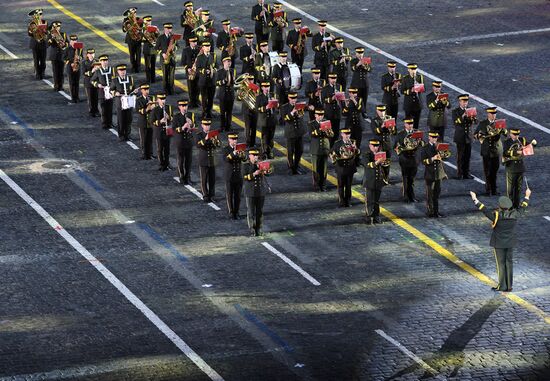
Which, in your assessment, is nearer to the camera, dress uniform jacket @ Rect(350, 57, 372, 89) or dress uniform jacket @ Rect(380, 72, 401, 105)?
dress uniform jacket @ Rect(380, 72, 401, 105)

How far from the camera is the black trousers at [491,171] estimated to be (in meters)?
40.4

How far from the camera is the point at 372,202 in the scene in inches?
1508

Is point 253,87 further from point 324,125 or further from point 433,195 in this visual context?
point 433,195

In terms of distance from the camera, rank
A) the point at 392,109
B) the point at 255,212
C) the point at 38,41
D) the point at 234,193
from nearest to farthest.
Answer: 1. the point at 255,212
2. the point at 234,193
3. the point at 392,109
4. the point at 38,41

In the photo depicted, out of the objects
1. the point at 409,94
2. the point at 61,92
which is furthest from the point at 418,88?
the point at 61,92

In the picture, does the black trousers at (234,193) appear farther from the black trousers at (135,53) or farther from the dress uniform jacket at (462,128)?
the black trousers at (135,53)

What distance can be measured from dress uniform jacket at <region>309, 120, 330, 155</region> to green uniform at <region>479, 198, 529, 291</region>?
310 inches

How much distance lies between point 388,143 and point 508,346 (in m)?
11.3

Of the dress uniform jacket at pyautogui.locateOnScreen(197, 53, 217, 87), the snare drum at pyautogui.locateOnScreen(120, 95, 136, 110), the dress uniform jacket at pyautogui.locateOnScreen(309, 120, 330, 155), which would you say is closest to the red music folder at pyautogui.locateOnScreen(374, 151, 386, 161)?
the dress uniform jacket at pyautogui.locateOnScreen(309, 120, 330, 155)

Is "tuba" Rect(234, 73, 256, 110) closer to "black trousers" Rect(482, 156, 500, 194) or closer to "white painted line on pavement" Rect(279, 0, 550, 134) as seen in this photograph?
"black trousers" Rect(482, 156, 500, 194)

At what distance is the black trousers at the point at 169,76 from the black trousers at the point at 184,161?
8424mm

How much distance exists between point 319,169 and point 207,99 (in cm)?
740

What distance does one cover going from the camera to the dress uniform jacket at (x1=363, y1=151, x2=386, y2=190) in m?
38.3

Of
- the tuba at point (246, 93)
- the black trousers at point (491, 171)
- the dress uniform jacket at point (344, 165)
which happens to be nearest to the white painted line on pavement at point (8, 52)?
the tuba at point (246, 93)
